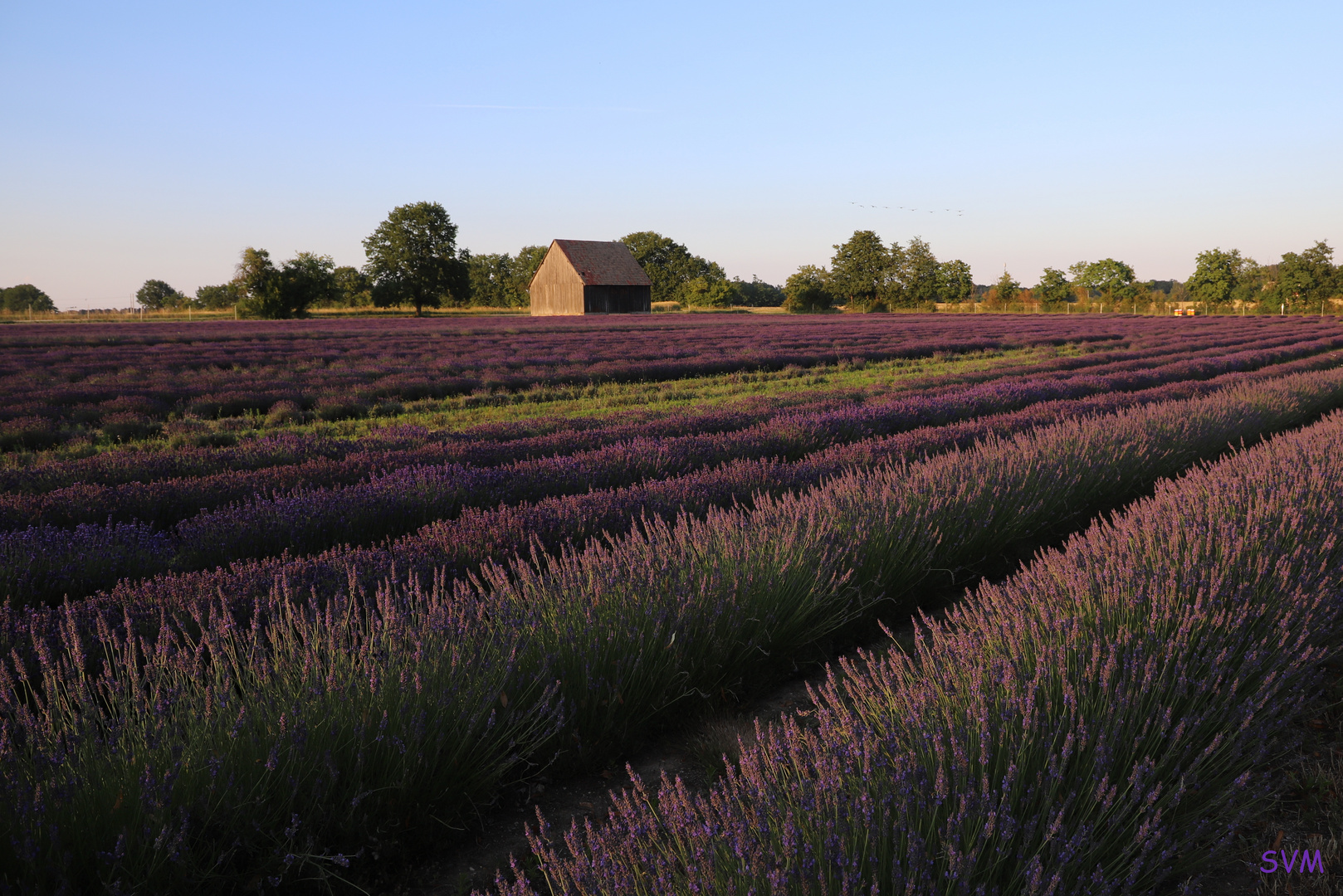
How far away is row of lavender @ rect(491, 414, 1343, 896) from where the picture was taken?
144 centimetres

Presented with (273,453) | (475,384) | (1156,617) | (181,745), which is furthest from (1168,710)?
(475,384)

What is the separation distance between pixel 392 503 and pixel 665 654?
2.91 m

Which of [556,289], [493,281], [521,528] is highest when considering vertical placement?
[493,281]

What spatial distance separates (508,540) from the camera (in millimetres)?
4066

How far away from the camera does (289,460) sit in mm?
7125

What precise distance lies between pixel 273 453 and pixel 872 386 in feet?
32.1

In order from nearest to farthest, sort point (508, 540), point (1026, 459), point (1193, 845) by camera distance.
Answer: point (1193, 845), point (508, 540), point (1026, 459)

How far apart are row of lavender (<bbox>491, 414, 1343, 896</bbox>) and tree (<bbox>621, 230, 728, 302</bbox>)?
3308 inches

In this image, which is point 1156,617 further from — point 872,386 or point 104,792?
point 872,386

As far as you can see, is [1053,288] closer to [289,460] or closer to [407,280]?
[407,280]

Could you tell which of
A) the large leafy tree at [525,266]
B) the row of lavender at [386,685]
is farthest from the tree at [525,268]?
the row of lavender at [386,685]

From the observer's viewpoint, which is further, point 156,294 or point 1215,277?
point 156,294

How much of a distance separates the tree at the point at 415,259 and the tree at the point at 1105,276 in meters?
68.9

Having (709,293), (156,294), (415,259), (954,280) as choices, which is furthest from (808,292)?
(156,294)
